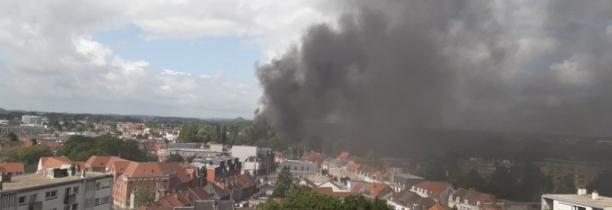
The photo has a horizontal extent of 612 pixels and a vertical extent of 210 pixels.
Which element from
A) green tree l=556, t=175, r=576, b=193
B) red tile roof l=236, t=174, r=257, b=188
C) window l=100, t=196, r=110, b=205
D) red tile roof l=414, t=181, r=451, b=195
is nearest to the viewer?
window l=100, t=196, r=110, b=205

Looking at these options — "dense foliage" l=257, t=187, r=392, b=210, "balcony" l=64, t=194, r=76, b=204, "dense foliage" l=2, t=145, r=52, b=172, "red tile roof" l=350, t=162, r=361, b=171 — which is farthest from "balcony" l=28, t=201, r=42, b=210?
A: "red tile roof" l=350, t=162, r=361, b=171

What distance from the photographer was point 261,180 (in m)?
87.1

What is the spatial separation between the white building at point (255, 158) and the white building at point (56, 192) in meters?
71.3

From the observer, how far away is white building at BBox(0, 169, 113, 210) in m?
19.5

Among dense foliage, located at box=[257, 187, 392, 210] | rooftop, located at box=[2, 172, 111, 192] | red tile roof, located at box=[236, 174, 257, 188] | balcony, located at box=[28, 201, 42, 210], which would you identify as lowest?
red tile roof, located at box=[236, 174, 257, 188]

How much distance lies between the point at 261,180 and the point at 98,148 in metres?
24.8

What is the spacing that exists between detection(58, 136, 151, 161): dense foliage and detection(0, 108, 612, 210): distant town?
157 millimetres

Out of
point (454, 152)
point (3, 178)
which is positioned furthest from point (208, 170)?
point (454, 152)

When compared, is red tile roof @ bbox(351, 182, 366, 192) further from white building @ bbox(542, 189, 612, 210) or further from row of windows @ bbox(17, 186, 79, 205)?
row of windows @ bbox(17, 186, 79, 205)

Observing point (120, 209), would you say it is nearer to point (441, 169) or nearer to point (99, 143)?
point (99, 143)

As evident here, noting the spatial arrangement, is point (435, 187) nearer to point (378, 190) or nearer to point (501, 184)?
point (378, 190)

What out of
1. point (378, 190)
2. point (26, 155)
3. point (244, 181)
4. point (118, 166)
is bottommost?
point (244, 181)

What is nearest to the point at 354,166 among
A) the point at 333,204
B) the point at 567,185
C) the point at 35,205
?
the point at 567,185

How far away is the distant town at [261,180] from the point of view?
23.4 meters
